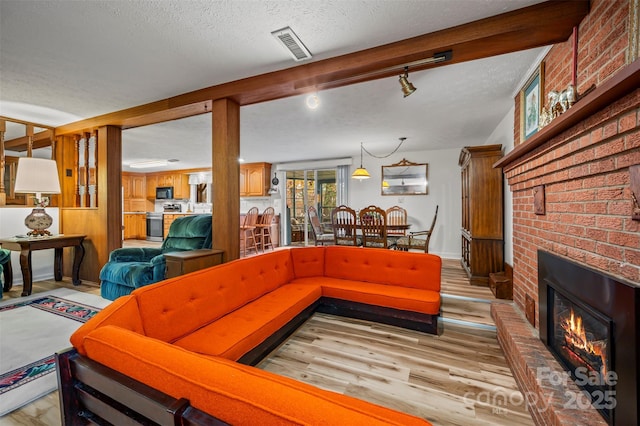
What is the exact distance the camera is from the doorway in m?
7.01

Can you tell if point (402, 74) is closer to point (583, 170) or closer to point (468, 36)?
point (468, 36)

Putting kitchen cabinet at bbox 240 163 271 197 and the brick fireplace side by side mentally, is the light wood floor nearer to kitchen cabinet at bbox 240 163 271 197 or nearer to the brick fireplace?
the brick fireplace

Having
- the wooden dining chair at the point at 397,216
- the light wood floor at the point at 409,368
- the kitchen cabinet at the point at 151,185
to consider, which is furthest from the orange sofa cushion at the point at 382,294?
the kitchen cabinet at the point at 151,185

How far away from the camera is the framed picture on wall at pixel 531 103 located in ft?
7.43

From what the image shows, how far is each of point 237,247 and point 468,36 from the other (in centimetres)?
274

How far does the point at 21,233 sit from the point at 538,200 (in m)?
6.28

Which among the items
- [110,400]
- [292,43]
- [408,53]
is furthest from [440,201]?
[110,400]

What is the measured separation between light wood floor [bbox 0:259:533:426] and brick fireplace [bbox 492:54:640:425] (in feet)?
0.57

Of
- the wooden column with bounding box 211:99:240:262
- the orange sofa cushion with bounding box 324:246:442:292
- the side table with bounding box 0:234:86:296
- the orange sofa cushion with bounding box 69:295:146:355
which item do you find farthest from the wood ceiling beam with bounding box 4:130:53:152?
the orange sofa cushion with bounding box 324:246:442:292

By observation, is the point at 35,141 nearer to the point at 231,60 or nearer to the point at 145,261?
the point at 145,261

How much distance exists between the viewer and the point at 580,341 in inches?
54.5

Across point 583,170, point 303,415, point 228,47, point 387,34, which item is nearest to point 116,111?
point 228,47

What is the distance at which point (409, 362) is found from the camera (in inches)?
74.9

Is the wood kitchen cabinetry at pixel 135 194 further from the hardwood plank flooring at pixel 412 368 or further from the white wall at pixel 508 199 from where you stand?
the white wall at pixel 508 199
